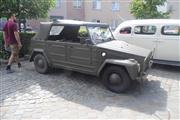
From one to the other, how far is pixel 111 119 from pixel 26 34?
22.0 ft

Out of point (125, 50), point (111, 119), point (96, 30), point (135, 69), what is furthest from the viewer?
point (96, 30)

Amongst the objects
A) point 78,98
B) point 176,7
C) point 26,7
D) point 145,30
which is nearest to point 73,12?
point 176,7

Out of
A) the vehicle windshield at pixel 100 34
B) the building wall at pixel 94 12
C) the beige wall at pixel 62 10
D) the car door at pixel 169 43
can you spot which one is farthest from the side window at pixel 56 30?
the beige wall at pixel 62 10

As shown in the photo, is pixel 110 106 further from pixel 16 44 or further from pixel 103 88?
pixel 16 44

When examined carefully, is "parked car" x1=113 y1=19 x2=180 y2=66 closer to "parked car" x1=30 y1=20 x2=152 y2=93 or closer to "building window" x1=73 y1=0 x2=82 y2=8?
"parked car" x1=30 y1=20 x2=152 y2=93

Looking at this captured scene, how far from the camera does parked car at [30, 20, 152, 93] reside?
21.8 ft

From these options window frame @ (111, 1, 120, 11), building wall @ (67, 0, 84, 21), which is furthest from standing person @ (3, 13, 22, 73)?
building wall @ (67, 0, 84, 21)

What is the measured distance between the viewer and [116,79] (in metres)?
6.70

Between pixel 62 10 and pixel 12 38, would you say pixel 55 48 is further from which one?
pixel 62 10

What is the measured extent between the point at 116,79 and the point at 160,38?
3.46m

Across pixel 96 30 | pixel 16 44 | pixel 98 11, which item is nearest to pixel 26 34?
pixel 16 44

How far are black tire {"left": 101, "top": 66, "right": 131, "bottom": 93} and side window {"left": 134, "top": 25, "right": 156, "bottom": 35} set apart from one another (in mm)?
3526

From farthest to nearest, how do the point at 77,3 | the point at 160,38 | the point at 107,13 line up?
the point at 77,3 < the point at 107,13 < the point at 160,38

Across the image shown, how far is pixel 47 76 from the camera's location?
800 cm
